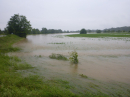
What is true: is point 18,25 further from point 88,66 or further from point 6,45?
point 88,66

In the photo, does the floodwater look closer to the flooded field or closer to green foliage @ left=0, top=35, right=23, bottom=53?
the flooded field

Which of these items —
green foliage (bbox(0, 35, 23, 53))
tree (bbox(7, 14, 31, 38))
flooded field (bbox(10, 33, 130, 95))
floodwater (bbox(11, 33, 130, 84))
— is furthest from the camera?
tree (bbox(7, 14, 31, 38))

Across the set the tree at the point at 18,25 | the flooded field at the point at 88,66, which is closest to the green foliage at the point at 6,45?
the flooded field at the point at 88,66

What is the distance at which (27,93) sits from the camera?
3053 mm

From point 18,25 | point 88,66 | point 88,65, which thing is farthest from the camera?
point 18,25

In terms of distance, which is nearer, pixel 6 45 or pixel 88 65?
pixel 88 65

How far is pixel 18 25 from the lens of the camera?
38438 millimetres

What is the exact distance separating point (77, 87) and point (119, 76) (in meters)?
2.86

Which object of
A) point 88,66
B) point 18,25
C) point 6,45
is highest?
point 18,25

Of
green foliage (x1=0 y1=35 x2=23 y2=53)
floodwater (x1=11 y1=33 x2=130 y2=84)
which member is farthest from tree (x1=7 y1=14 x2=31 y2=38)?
floodwater (x1=11 y1=33 x2=130 y2=84)

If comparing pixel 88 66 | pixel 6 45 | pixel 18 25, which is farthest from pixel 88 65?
pixel 18 25

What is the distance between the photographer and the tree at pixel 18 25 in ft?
125

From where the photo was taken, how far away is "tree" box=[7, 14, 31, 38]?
125ft

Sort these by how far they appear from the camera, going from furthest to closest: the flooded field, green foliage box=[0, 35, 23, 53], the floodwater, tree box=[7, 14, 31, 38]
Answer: tree box=[7, 14, 31, 38], green foliage box=[0, 35, 23, 53], the floodwater, the flooded field
